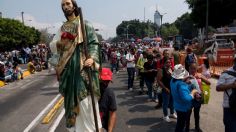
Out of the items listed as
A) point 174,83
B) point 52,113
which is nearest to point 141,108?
point 52,113

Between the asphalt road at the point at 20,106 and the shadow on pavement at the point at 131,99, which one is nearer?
the asphalt road at the point at 20,106

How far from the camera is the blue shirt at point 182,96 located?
759 cm

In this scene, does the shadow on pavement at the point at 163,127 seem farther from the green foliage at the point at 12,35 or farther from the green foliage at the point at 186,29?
the green foliage at the point at 186,29

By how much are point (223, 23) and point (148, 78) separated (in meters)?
45.7

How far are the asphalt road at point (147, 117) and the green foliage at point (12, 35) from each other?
156 ft

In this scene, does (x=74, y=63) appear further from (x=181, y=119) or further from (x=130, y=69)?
(x=130, y=69)

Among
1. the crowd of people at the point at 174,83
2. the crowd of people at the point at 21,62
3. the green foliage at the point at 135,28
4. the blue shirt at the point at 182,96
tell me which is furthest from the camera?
the green foliage at the point at 135,28

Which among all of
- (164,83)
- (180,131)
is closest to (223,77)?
(180,131)

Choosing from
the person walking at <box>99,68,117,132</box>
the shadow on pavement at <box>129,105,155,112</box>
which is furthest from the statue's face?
the shadow on pavement at <box>129,105,155,112</box>

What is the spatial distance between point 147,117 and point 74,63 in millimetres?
6961

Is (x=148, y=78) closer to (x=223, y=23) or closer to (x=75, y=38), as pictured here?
(x=75, y=38)

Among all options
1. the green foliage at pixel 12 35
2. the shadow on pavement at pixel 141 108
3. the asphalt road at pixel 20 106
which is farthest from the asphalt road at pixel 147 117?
the green foliage at pixel 12 35

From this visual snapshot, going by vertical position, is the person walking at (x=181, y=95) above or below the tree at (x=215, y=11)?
below

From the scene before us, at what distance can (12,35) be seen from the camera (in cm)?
6344
